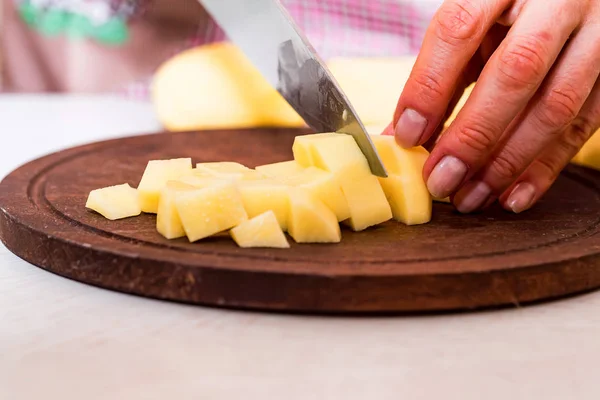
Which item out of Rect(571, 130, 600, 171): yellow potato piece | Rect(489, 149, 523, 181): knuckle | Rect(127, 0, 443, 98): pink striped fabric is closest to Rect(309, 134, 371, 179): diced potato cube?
Rect(489, 149, 523, 181): knuckle

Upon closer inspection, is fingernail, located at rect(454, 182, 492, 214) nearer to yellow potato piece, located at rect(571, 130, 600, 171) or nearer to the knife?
the knife

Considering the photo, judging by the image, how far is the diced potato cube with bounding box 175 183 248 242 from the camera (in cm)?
108

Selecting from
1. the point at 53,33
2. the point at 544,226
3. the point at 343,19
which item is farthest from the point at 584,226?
the point at 53,33

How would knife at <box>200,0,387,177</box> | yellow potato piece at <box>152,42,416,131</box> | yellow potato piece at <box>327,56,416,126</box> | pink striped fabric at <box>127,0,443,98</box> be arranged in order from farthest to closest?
pink striped fabric at <box>127,0,443,98</box>
yellow potato piece at <box>152,42,416,131</box>
yellow potato piece at <box>327,56,416,126</box>
knife at <box>200,0,387,177</box>

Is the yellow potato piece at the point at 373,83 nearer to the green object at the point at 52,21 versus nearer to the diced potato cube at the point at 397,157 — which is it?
the diced potato cube at the point at 397,157

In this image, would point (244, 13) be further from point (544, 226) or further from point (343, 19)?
point (343, 19)

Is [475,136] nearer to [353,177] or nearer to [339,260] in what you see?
[353,177]

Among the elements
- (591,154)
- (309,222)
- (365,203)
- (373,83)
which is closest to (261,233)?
(309,222)

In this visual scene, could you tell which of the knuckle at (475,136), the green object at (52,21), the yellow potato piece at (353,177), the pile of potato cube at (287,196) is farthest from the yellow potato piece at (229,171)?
the green object at (52,21)

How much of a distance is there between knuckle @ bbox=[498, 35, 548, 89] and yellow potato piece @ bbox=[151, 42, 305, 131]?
0.98m

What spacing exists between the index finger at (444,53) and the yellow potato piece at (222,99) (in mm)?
876

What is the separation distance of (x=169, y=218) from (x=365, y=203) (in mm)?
308

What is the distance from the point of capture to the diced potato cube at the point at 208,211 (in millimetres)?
1081

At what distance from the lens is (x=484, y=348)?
2.99ft
